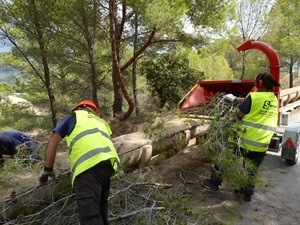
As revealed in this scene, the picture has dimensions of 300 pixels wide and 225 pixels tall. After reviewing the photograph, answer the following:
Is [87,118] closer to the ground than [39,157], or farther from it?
farther from it

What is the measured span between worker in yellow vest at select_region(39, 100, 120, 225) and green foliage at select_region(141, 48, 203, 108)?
9.34 m

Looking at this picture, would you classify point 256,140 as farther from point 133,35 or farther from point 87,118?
point 133,35

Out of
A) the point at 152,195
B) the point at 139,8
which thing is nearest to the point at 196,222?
the point at 152,195

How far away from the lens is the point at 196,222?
2975 mm

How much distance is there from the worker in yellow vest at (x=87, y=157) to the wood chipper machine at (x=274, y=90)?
8.51ft

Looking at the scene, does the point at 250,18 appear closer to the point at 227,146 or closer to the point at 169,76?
the point at 169,76

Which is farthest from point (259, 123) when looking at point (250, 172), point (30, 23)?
point (30, 23)

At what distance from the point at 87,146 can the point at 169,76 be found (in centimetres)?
982

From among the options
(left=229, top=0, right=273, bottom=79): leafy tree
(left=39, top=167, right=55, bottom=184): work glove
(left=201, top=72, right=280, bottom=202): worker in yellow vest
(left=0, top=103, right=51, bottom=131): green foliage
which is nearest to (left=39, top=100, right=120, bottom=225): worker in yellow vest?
(left=39, top=167, right=55, bottom=184): work glove

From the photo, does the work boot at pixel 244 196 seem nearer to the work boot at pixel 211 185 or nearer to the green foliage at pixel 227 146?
the green foliage at pixel 227 146

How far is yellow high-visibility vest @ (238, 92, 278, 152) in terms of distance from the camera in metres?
3.57

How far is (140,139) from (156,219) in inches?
60.3

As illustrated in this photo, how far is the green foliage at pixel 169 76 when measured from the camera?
11836 mm

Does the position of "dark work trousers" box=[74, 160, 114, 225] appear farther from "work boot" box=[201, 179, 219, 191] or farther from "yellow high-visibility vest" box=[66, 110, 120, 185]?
"work boot" box=[201, 179, 219, 191]
